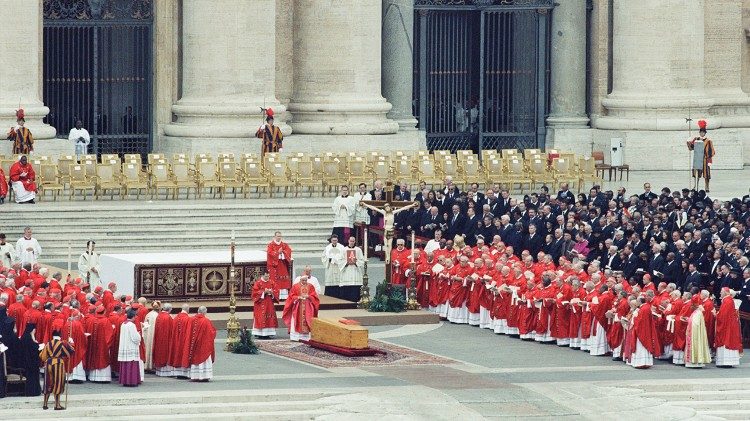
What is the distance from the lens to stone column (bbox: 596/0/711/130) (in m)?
55.2

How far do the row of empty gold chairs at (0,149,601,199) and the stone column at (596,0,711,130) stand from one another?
175 inches

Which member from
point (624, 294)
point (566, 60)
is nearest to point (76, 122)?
point (566, 60)

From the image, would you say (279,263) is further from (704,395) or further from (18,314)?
(704,395)

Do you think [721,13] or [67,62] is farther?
[721,13]

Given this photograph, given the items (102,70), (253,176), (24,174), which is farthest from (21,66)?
(253,176)

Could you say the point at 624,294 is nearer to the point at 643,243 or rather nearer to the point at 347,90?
the point at 643,243

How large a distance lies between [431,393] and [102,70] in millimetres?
23571

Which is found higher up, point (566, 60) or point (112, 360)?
point (566, 60)

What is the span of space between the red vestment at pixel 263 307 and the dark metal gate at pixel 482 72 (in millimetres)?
20623

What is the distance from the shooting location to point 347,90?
53.4 meters

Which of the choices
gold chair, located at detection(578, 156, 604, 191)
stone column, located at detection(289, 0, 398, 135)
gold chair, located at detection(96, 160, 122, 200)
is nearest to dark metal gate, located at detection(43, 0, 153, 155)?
stone column, located at detection(289, 0, 398, 135)

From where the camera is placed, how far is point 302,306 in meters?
36.3

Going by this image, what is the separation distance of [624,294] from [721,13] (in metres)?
24.0

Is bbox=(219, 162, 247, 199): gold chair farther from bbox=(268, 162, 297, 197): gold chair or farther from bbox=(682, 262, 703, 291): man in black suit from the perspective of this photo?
bbox=(682, 262, 703, 291): man in black suit
